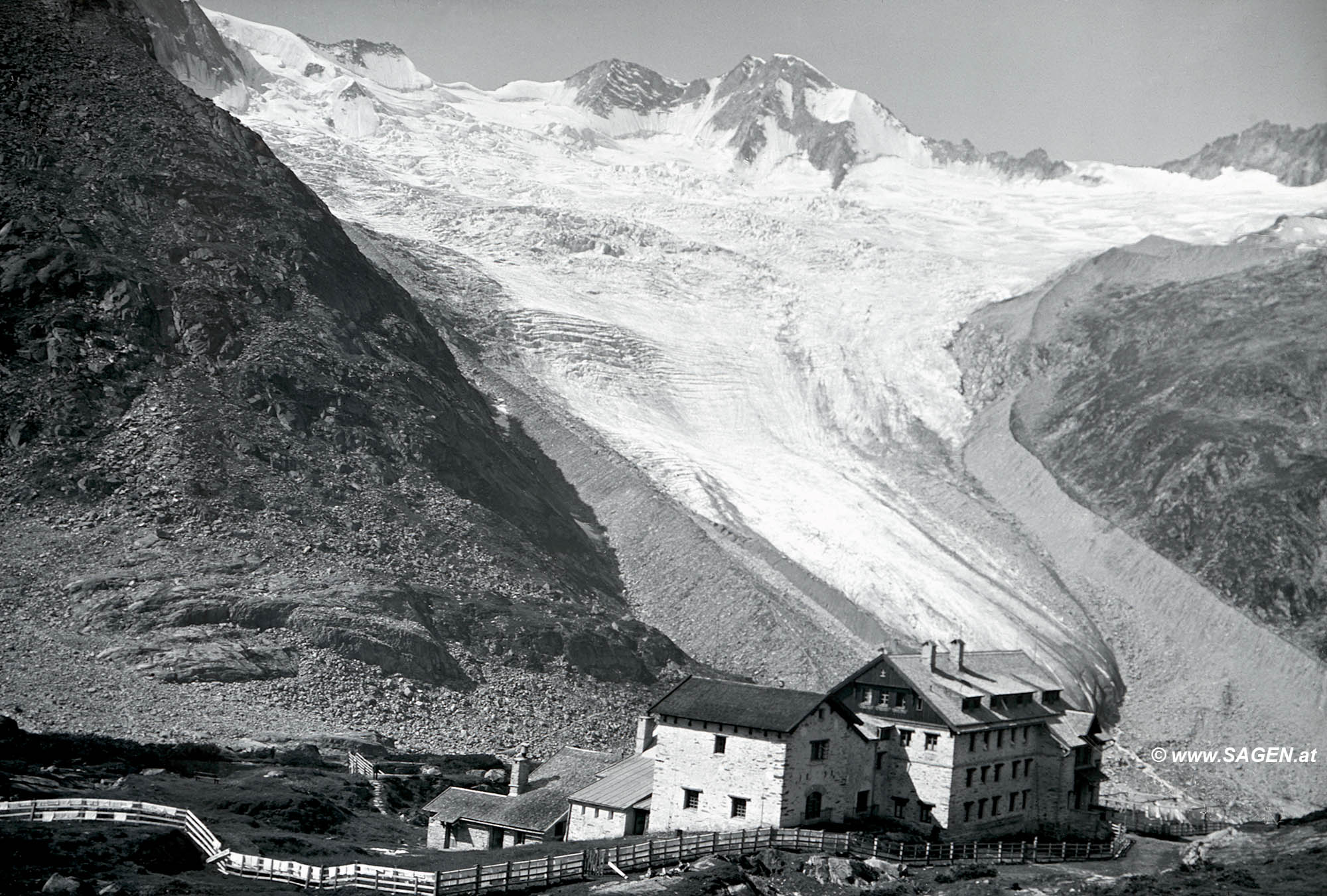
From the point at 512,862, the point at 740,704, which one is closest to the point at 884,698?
the point at 740,704

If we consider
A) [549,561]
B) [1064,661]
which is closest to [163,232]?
[549,561]

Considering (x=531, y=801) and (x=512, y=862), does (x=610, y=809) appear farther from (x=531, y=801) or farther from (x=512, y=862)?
(x=512, y=862)

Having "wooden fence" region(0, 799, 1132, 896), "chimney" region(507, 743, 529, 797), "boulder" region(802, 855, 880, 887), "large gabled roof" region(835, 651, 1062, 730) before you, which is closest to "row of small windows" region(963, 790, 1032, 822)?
"wooden fence" region(0, 799, 1132, 896)

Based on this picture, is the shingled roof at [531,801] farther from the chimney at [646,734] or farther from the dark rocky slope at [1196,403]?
the dark rocky slope at [1196,403]

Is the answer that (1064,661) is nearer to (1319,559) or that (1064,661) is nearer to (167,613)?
(1319,559)

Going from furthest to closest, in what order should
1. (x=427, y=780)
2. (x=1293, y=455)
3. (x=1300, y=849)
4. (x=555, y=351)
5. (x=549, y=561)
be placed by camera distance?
(x=555, y=351) → (x=1293, y=455) → (x=549, y=561) → (x=427, y=780) → (x=1300, y=849)

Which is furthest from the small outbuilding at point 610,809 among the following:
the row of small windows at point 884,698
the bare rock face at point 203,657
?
the bare rock face at point 203,657
